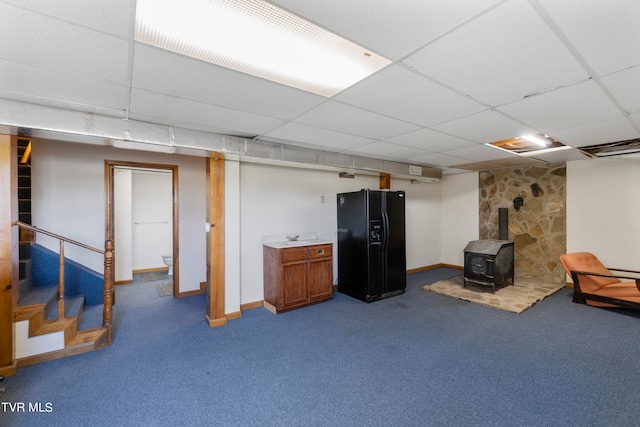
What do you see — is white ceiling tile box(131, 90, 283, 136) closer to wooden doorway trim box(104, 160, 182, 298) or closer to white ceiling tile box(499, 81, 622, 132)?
wooden doorway trim box(104, 160, 182, 298)

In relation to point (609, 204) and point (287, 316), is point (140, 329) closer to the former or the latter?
point (287, 316)

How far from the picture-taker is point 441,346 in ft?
9.46

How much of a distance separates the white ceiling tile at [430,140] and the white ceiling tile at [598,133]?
940 millimetres

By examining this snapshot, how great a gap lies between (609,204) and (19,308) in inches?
306

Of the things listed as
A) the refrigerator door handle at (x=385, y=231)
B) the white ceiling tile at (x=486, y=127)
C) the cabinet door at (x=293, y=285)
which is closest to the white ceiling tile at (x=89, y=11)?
the white ceiling tile at (x=486, y=127)

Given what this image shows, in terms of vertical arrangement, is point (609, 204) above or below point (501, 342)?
above

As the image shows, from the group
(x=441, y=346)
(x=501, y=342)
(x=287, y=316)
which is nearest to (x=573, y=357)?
(x=501, y=342)

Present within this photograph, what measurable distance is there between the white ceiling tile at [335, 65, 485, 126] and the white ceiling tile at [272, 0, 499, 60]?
321mm

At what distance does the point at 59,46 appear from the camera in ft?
4.84

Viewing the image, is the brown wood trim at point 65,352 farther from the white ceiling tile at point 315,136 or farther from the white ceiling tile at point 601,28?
the white ceiling tile at point 601,28

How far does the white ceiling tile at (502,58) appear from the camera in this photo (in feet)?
4.33

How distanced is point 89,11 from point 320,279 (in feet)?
12.0

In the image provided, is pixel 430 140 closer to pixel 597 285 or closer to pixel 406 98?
pixel 406 98

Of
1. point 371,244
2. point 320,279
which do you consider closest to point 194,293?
point 320,279
